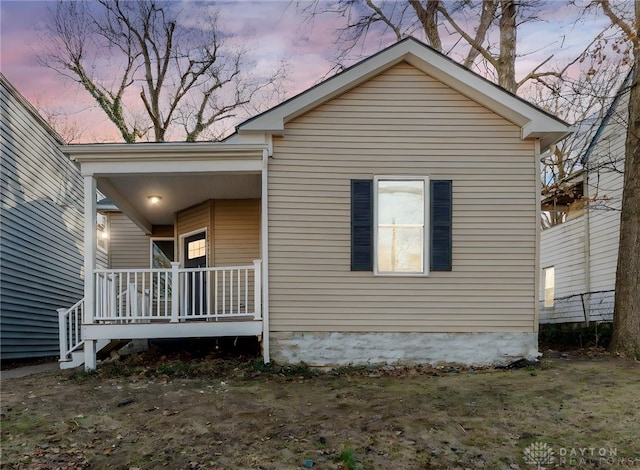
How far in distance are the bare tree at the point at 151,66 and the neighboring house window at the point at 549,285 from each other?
14770mm

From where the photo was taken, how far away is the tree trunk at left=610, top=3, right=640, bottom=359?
8211 mm

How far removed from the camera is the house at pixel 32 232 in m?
9.83

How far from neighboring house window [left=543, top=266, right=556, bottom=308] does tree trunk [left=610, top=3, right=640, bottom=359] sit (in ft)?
19.9

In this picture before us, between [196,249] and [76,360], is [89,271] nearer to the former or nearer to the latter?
[76,360]

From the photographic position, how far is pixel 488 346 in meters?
7.63

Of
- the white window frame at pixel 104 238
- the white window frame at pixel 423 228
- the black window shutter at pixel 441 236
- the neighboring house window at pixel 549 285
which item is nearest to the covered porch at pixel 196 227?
the white window frame at pixel 423 228

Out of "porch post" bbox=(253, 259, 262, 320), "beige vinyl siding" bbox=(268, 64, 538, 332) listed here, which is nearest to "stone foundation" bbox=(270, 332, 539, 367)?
"beige vinyl siding" bbox=(268, 64, 538, 332)

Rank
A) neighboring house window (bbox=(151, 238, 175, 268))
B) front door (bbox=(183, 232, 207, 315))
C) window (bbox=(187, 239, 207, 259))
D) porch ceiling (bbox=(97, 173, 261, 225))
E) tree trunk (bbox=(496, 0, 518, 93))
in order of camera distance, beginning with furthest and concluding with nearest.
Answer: tree trunk (bbox=(496, 0, 518, 93)) → neighboring house window (bbox=(151, 238, 175, 268)) → window (bbox=(187, 239, 207, 259)) → front door (bbox=(183, 232, 207, 315)) → porch ceiling (bbox=(97, 173, 261, 225))

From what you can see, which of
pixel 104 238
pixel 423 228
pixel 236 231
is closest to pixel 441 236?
pixel 423 228

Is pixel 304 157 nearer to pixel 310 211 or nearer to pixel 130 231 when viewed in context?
pixel 310 211

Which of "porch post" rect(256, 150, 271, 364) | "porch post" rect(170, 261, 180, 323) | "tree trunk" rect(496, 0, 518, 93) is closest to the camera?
"porch post" rect(256, 150, 271, 364)

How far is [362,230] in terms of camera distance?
766 cm

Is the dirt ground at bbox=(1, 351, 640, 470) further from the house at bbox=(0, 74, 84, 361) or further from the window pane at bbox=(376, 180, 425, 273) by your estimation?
the house at bbox=(0, 74, 84, 361)

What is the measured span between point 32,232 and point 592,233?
13.3m
